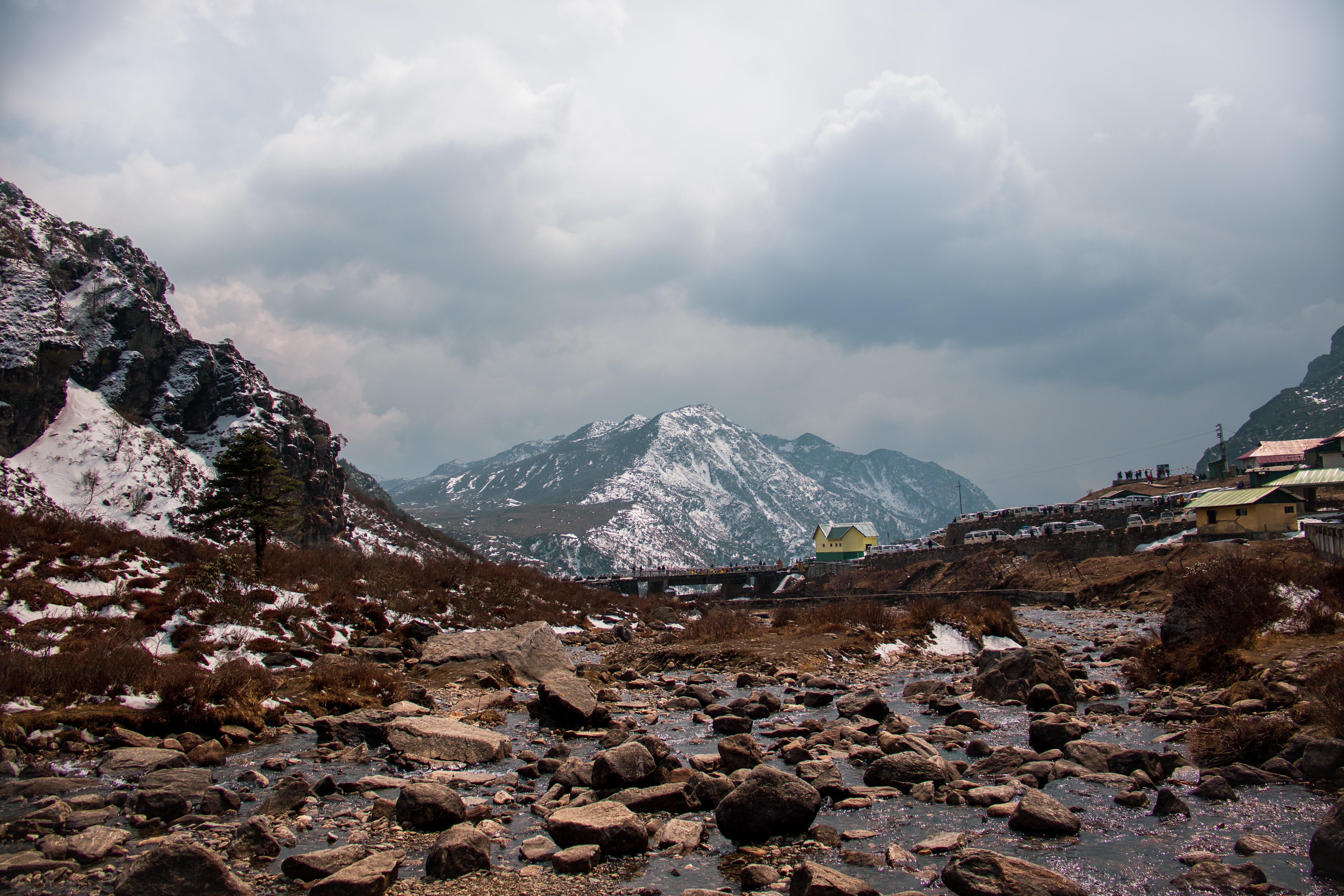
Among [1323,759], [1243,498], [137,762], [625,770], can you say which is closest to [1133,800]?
[1323,759]

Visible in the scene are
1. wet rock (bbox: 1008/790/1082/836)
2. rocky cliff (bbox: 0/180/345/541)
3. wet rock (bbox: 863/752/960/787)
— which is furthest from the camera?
rocky cliff (bbox: 0/180/345/541)

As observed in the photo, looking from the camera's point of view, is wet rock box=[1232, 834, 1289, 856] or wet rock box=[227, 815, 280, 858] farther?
wet rock box=[227, 815, 280, 858]

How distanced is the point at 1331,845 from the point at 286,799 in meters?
14.7

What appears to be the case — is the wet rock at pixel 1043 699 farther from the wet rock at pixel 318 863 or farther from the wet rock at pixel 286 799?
the wet rock at pixel 286 799

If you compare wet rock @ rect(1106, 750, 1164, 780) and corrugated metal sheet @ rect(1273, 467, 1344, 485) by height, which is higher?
corrugated metal sheet @ rect(1273, 467, 1344, 485)

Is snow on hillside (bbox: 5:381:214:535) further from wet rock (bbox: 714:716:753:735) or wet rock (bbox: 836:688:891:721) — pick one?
wet rock (bbox: 836:688:891:721)

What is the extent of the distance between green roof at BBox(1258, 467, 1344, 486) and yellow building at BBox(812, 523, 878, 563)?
80325 mm

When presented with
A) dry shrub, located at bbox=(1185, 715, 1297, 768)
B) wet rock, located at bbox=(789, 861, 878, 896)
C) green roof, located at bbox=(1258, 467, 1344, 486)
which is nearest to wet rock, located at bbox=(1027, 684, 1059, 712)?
dry shrub, located at bbox=(1185, 715, 1297, 768)

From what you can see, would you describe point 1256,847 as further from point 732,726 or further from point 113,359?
point 113,359

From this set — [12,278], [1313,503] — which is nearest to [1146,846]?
[1313,503]

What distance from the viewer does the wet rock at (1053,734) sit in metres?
14.4

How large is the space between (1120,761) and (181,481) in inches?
3879

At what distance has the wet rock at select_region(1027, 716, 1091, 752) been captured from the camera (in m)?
14.4

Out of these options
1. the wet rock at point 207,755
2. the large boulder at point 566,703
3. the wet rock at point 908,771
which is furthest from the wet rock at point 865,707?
the wet rock at point 207,755
